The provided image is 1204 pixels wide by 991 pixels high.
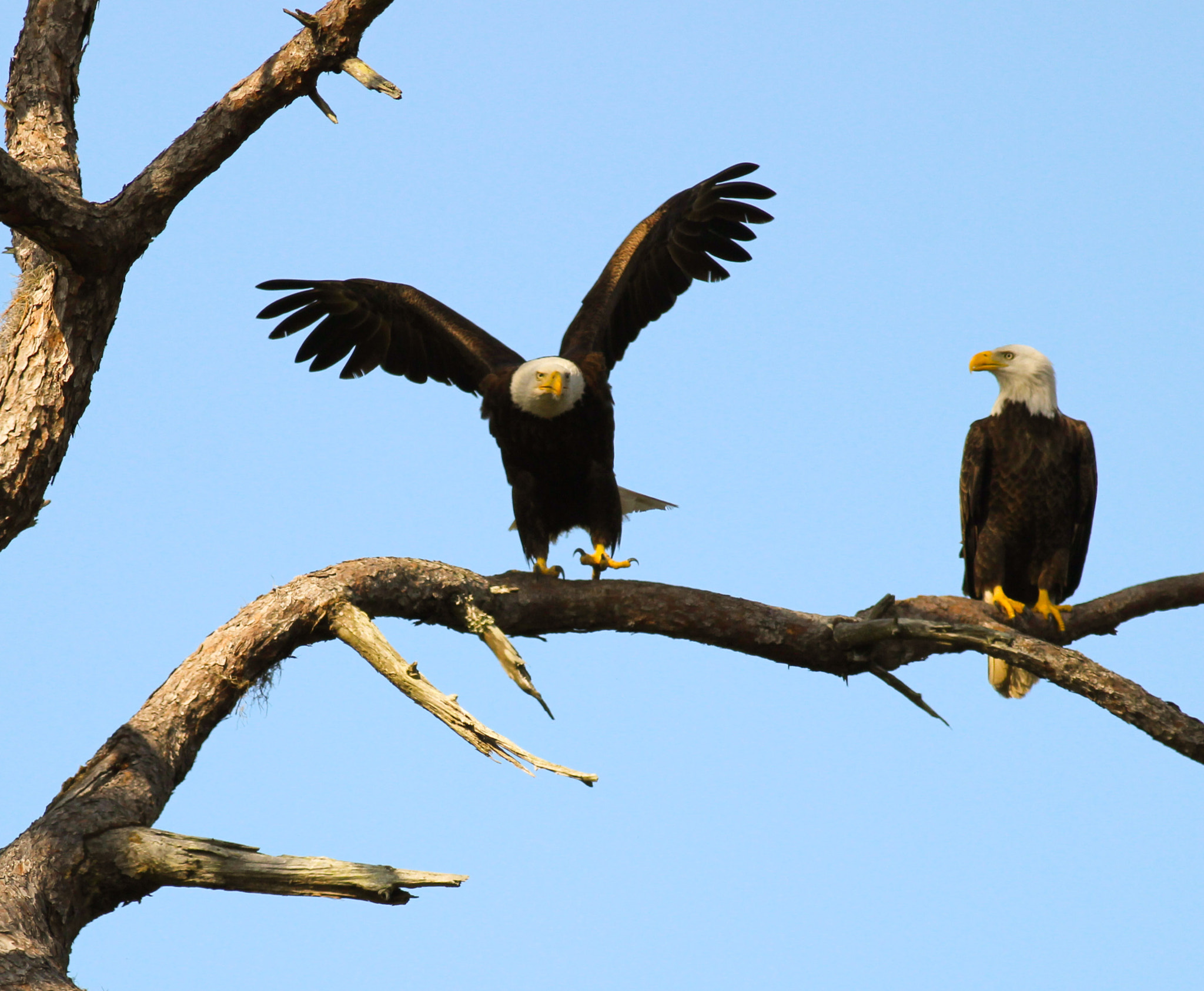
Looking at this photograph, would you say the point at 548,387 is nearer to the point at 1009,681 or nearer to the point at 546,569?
the point at 546,569

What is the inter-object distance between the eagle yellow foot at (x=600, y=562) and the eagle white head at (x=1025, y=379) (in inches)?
83.4

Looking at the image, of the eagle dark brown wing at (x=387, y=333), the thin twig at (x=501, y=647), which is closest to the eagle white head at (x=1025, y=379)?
the eagle dark brown wing at (x=387, y=333)

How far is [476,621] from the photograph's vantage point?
4320 millimetres

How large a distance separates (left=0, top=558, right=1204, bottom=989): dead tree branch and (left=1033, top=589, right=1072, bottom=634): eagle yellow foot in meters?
0.15

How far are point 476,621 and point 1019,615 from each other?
9.47ft

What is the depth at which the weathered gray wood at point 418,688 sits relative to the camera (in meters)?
3.35

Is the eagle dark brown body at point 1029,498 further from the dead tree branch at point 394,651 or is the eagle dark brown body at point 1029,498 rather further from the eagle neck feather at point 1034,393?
the dead tree branch at point 394,651

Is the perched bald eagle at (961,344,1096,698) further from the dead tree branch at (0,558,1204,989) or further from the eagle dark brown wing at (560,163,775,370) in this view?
the eagle dark brown wing at (560,163,775,370)

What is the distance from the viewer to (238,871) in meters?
3.23

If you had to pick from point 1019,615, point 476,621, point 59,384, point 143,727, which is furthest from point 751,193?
point 143,727

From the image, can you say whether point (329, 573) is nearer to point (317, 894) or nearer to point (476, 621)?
point (476, 621)

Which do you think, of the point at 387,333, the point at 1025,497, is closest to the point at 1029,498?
the point at 1025,497

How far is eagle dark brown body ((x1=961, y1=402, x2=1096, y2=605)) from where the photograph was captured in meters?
5.92

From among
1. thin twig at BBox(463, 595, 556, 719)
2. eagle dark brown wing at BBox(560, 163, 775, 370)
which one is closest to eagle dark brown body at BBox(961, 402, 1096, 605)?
eagle dark brown wing at BBox(560, 163, 775, 370)
